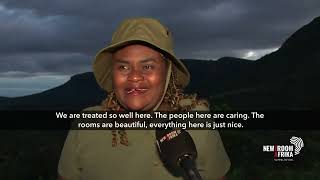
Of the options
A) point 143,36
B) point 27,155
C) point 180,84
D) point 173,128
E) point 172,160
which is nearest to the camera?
point 172,160

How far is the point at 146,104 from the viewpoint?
12.2ft

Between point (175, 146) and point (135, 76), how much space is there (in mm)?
975

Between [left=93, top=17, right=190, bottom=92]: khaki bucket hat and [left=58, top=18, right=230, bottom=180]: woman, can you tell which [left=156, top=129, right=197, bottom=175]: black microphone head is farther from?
[left=93, top=17, right=190, bottom=92]: khaki bucket hat

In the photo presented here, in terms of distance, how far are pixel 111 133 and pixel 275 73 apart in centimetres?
20113

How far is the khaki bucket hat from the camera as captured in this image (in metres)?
3.62

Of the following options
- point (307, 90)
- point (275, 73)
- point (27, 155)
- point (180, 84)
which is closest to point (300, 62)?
point (275, 73)

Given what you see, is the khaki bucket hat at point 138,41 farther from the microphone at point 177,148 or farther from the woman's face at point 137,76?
the microphone at point 177,148

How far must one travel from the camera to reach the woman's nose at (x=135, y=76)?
3.61 meters

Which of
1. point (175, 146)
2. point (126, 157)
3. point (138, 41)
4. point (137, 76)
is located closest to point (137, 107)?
point (137, 76)

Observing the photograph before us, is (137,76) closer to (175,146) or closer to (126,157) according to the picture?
(126,157)

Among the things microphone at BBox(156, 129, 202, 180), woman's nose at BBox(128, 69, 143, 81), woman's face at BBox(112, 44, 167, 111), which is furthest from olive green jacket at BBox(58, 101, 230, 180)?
microphone at BBox(156, 129, 202, 180)

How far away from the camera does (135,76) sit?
361 centimetres

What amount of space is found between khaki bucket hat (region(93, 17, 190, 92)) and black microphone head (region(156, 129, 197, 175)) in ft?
3.02

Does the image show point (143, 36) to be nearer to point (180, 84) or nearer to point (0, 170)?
point (180, 84)
